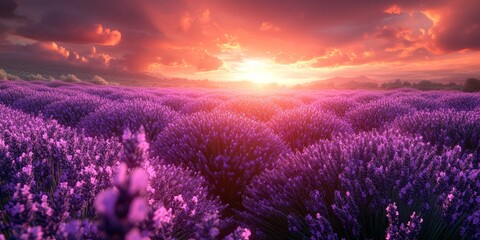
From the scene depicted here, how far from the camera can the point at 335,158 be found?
3.04m

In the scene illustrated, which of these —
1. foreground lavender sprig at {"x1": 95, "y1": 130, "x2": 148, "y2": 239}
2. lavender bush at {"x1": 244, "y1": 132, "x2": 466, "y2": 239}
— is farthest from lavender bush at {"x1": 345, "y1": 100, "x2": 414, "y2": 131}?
foreground lavender sprig at {"x1": 95, "y1": 130, "x2": 148, "y2": 239}

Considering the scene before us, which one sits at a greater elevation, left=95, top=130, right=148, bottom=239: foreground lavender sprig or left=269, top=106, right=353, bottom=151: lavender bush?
left=95, top=130, right=148, bottom=239: foreground lavender sprig

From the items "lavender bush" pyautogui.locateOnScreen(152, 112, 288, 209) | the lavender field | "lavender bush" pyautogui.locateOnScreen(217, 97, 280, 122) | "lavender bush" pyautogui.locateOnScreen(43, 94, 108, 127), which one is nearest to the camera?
the lavender field

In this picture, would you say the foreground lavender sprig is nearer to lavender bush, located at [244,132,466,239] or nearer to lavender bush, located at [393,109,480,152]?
lavender bush, located at [244,132,466,239]

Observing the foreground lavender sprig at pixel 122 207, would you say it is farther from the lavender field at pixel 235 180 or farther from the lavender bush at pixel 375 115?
the lavender bush at pixel 375 115

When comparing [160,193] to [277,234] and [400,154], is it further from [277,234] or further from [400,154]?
[400,154]

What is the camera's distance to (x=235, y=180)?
3934mm

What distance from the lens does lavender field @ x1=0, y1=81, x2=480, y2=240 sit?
94cm

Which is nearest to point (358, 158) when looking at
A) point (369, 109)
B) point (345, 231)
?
point (345, 231)

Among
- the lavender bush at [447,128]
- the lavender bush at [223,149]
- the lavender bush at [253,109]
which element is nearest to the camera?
the lavender bush at [223,149]

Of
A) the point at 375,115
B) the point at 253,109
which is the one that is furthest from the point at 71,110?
the point at 375,115

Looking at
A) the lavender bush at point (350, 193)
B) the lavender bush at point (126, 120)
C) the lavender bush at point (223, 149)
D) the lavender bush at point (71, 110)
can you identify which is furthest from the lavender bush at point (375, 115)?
the lavender bush at point (71, 110)

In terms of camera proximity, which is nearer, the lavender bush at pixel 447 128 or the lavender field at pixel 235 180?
the lavender field at pixel 235 180

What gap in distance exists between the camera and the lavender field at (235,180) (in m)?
0.94
